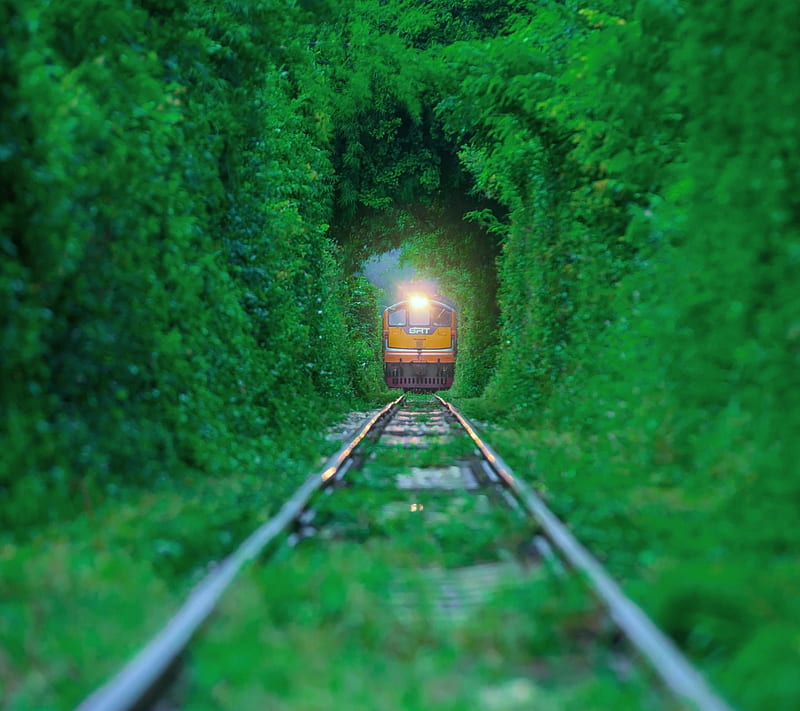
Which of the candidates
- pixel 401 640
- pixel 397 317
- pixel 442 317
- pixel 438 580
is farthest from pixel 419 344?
pixel 401 640

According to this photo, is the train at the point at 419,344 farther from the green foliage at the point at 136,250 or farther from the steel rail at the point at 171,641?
the steel rail at the point at 171,641

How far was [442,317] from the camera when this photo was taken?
32.5 metres

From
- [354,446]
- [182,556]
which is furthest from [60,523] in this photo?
[354,446]

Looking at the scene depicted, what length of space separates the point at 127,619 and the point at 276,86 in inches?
475

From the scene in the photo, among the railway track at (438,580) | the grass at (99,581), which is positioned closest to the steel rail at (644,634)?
the railway track at (438,580)

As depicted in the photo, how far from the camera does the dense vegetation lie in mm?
5367

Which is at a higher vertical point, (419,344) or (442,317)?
(442,317)

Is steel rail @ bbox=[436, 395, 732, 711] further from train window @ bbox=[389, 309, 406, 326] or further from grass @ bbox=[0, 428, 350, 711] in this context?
train window @ bbox=[389, 309, 406, 326]

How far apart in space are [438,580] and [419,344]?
2714 cm

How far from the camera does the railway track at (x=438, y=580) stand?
3088 millimetres

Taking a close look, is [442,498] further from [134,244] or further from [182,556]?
[134,244]

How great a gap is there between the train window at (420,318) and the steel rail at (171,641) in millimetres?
26440

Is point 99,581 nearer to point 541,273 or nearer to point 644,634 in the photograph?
point 644,634

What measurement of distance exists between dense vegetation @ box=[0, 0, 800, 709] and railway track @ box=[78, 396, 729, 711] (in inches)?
10.8
